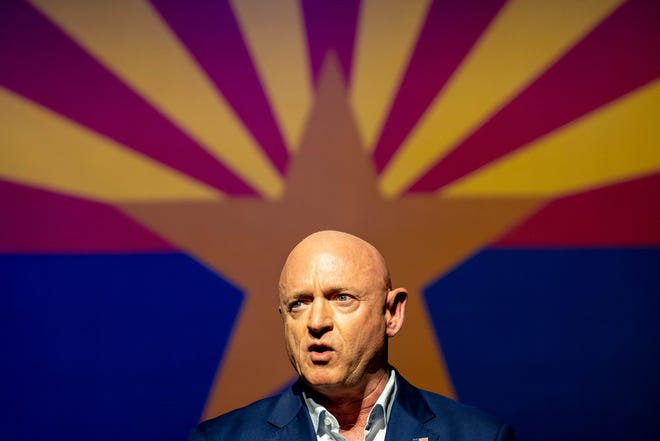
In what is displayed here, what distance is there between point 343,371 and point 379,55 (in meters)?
1.16

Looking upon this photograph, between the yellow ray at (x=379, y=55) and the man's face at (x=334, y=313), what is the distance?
2.62 ft

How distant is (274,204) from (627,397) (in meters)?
1.26

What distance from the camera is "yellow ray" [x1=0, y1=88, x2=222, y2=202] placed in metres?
2.27

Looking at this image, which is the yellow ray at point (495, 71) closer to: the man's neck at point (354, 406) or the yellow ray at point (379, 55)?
the yellow ray at point (379, 55)

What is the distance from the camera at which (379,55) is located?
2.34 metres

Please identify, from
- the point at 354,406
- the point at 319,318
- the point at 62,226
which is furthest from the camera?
the point at 62,226

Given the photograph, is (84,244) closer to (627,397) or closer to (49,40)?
(49,40)

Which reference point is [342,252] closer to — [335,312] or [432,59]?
[335,312]

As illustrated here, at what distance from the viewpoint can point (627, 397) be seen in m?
2.27

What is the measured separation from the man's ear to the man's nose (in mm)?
154

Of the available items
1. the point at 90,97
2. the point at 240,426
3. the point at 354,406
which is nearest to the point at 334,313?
the point at 354,406

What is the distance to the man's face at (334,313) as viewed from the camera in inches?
61.6

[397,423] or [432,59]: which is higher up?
[432,59]

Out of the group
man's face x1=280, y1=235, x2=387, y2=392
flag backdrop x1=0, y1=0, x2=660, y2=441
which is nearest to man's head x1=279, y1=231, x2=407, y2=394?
man's face x1=280, y1=235, x2=387, y2=392
